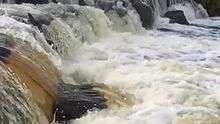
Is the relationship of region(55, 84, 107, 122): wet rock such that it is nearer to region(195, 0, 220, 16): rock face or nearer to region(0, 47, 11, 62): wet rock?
region(0, 47, 11, 62): wet rock

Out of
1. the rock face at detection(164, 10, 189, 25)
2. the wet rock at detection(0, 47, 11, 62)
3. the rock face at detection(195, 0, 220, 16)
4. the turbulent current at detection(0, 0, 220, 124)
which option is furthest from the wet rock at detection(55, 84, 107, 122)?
the rock face at detection(195, 0, 220, 16)

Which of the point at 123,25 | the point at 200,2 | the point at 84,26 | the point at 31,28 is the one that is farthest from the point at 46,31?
the point at 200,2

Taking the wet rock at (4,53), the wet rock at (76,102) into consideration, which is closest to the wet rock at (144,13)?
the wet rock at (76,102)

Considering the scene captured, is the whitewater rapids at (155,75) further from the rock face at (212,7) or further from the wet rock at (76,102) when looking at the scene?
the rock face at (212,7)

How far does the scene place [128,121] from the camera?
5230 mm

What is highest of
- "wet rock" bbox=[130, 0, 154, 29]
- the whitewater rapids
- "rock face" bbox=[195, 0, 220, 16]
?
the whitewater rapids

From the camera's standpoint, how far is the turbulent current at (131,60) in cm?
548

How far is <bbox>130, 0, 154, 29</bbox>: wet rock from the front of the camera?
14.7 metres

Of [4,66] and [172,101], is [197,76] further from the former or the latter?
[4,66]

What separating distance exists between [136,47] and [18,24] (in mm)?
3589

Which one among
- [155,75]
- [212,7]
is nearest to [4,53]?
[155,75]

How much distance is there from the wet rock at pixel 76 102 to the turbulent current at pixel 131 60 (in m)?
0.14

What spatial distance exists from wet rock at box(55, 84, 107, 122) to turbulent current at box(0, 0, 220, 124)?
137mm

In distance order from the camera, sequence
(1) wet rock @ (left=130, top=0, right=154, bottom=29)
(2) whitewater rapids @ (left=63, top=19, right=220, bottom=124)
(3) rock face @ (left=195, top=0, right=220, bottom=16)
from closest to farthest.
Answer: (2) whitewater rapids @ (left=63, top=19, right=220, bottom=124)
(1) wet rock @ (left=130, top=0, right=154, bottom=29)
(3) rock face @ (left=195, top=0, right=220, bottom=16)
